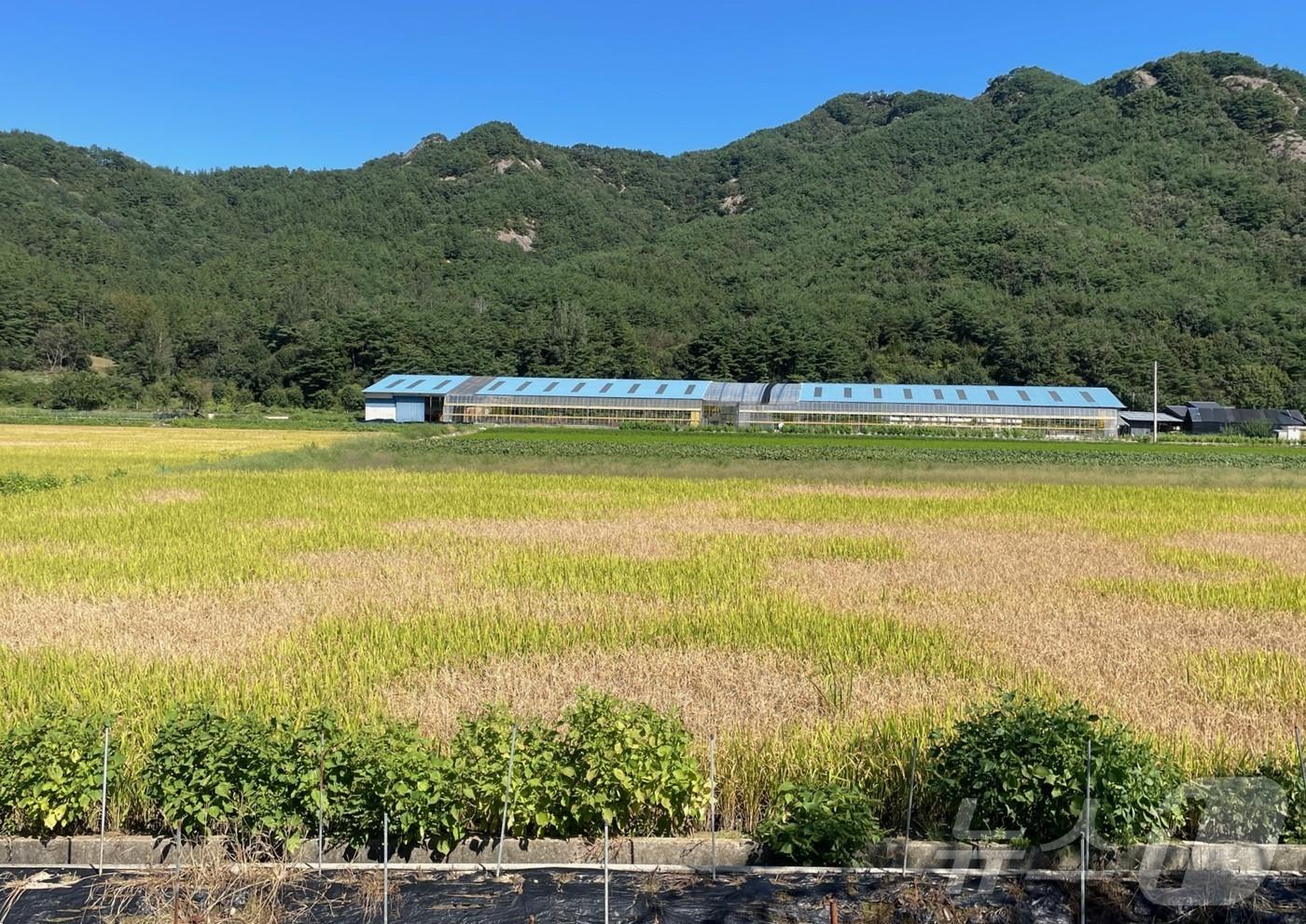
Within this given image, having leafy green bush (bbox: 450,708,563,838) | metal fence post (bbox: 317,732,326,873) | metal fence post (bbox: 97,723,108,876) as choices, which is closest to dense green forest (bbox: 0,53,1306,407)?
metal fence post (bbox: 97,723,108,876)

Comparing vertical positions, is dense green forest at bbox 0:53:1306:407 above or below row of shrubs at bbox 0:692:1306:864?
above

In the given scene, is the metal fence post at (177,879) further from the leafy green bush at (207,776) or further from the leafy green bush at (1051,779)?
the leafy green bush at (1051,779)

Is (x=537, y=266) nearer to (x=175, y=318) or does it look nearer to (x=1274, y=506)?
(x=175, y=318)

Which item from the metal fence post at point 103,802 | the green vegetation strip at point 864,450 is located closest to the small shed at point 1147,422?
the green vegetation strip at point 864,450

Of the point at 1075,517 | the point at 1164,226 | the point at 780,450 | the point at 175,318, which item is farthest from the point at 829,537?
the point at 1164,226

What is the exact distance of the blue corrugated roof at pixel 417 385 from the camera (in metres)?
Result: 79.0

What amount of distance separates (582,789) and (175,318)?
12520 centimetres

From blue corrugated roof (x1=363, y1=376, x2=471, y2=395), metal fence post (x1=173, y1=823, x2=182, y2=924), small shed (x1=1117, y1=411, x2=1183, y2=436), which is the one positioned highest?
blue corrugated roof (x1=363, y1=376, x2=471, y2=395)

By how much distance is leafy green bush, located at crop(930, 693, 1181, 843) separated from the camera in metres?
5.04

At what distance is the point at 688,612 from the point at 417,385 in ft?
241

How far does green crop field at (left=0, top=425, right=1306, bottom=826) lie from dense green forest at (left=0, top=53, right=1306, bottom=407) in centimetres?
8198

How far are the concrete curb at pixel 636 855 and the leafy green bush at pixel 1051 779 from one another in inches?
6.1

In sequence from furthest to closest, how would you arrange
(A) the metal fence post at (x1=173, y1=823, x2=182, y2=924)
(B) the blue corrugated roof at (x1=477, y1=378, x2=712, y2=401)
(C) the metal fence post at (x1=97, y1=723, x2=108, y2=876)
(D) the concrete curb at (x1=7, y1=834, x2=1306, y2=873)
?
(B) the blue corrugated roof at (x1=477, y1=378, x2=712, y2=401)
(C) the metal fence post at (x1=97, y1=723, x2=108, y2=876)
(D) the concrete curb at (x1=7, y1=834, x2=1306, y2=873)
(A) the metal fence post at (x1=173, y1=823, x2=182, y2=924)

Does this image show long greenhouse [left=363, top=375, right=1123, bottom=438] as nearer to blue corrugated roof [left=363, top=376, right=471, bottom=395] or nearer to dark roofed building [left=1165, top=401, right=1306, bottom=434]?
blue corrugated roof [left=363, top=376, right=471, bottom=395]
